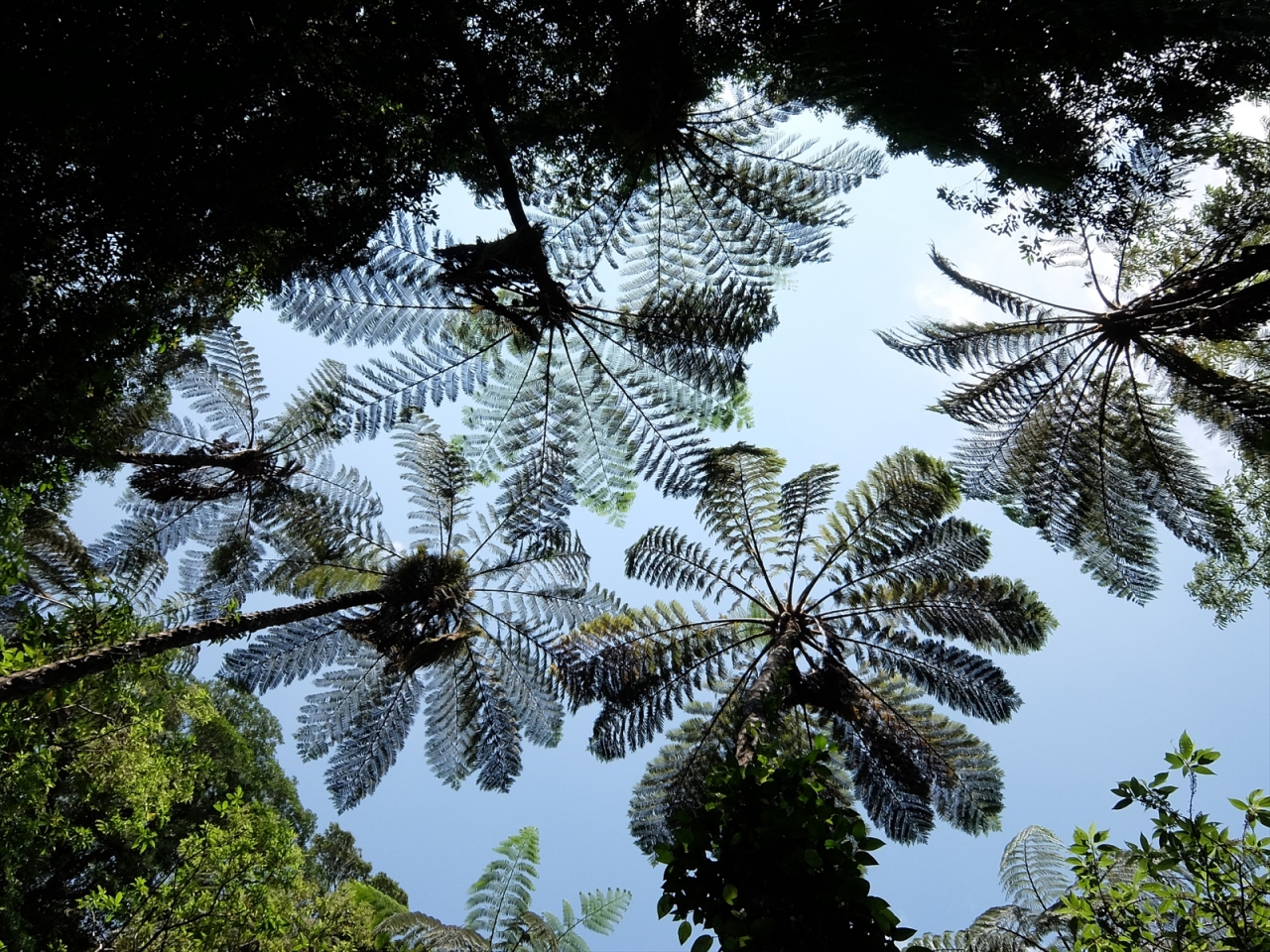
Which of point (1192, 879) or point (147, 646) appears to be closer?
point (1192, 879)

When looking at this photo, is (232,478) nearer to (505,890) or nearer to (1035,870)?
(505,890)

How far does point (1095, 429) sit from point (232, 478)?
20.5 feet

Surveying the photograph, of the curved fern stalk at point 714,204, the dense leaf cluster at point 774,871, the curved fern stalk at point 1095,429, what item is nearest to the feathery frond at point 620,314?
the curved fern stalk at point 714,204

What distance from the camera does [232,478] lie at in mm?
4582

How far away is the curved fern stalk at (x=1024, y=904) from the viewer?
390cm

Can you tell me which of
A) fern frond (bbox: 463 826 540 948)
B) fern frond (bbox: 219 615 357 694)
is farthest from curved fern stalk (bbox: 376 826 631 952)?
fern frond (bbox: 219 615 357 694)

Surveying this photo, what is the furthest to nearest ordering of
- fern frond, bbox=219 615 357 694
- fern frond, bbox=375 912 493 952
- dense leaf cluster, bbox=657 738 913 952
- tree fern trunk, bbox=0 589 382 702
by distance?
fern frond, bbox=219 615 357 694 → fern frond, bbox=375 912 493 952 → tree fern trunk, bbox=0 589 382 702 → dense leaf cluster, bbox=657 738 913 952

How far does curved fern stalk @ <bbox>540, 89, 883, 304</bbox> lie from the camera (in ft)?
13.5

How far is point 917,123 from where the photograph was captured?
362 cm

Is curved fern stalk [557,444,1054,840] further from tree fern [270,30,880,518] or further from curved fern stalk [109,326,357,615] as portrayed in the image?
curved fern stalk [109,326,357,615]

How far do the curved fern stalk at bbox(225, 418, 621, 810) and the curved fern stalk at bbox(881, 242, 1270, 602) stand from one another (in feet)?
10.0

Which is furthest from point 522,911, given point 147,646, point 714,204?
point 714,204

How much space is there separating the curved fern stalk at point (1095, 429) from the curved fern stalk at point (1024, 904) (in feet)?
6.53

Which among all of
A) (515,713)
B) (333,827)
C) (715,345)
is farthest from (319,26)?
(333,827)
